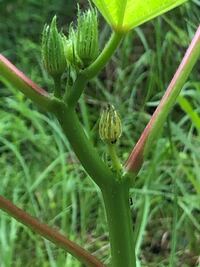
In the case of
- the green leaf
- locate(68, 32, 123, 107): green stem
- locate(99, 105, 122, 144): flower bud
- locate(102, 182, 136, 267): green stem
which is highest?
the green leaf

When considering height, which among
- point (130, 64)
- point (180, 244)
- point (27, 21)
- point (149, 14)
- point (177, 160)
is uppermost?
point (27, 21)

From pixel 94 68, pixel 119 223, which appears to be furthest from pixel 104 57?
pixel 119 223

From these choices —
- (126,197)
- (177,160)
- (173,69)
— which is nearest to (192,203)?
(177,160)

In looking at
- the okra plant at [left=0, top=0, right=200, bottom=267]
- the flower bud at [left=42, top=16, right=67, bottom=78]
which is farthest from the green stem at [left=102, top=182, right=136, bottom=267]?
the flower bud at [left=42, top=16, right=67, bottom=78]

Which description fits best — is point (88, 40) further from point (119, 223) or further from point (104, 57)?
point (119, 223)

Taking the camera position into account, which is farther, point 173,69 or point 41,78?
point 41,78

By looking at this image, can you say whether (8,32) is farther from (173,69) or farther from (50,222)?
(50,222)

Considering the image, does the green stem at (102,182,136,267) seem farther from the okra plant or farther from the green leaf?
the green leaf

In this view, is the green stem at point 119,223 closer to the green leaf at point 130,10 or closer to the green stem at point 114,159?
the green stem at point 114,159
